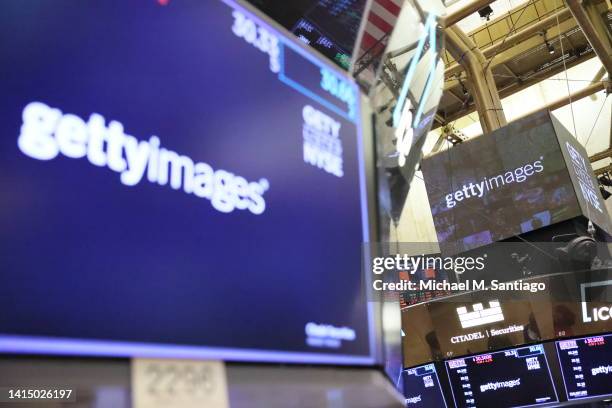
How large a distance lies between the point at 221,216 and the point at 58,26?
0.44 meters

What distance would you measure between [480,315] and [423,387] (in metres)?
0.85

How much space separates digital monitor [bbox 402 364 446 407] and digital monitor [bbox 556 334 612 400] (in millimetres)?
1078

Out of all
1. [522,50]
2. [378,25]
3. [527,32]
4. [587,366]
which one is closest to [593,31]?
[527,32]

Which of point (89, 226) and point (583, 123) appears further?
point (583, 123)

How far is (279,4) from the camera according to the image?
1.51 m

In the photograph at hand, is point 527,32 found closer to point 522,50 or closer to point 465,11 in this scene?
point 522,50

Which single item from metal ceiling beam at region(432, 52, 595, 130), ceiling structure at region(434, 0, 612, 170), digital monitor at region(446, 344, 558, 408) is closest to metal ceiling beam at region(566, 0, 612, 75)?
ceiling structure at region(434, 0, 612, 170)

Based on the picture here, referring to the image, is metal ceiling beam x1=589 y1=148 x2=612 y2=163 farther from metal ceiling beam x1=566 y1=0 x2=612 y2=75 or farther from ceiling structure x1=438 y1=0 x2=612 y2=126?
metal ceiling beam x1=566 y1=0 x2=612 y2=75

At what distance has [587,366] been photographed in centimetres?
449

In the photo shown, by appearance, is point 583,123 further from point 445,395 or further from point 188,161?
point 188,161

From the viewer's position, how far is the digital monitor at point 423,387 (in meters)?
5.08

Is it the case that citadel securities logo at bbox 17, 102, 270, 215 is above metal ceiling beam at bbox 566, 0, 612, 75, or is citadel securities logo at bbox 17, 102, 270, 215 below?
below

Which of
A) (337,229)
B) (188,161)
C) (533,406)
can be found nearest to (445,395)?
(533,406)

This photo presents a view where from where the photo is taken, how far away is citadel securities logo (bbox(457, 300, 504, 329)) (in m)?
4.84
